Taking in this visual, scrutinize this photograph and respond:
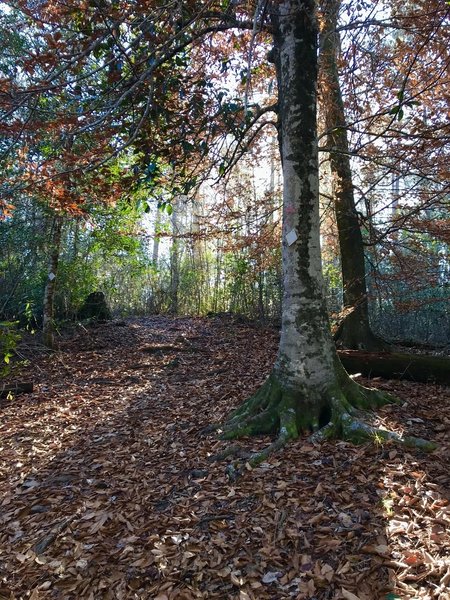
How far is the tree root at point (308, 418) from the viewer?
359 cm

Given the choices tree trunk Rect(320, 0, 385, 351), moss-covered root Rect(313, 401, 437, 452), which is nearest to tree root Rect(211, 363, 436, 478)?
moss-covered root Rect(313, 401, 437, 452)

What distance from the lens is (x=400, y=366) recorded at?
548 centimetres

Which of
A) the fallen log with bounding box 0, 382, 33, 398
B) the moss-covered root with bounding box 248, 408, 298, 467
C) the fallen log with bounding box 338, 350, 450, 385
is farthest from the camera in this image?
the fallen log with bounding box 0, 382, 33, 398

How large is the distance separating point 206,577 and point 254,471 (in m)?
1.05

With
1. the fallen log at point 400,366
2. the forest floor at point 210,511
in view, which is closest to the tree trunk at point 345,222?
the fallen log at point 400,366

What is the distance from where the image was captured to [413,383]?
5.37m

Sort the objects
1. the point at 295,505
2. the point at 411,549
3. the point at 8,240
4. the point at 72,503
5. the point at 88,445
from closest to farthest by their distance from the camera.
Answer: the point at 411,549 → the point at 295,505 → the point at 72,503 → the point at 88,445 → the point at 8,240

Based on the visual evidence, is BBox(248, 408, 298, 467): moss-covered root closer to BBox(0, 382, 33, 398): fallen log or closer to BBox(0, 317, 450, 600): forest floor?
BBox(0, 317, 450, 600): forest floor

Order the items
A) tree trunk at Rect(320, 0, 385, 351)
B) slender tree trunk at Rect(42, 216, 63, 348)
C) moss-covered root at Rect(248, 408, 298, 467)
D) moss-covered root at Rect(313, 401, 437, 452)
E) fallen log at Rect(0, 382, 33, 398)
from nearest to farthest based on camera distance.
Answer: moss-covered root at Rect(313, 401, 437, 452)
moss-covered root at Rect(248, 408, 298, 467)
fallen log at Rect(0, 382, 33, 398)
tree trunk at Rect(320, 0, 385, 351)
slender tree trunk at Rect(42, 216, 63, 348)

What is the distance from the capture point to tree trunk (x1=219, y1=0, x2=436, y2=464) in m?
4.03

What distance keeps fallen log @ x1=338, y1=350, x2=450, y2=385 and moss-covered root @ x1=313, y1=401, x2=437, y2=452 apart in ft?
6.05

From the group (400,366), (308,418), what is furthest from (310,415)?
(400,366)

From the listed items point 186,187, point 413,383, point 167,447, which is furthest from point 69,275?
point 413,383

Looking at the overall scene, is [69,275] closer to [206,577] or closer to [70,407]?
[70,407]
